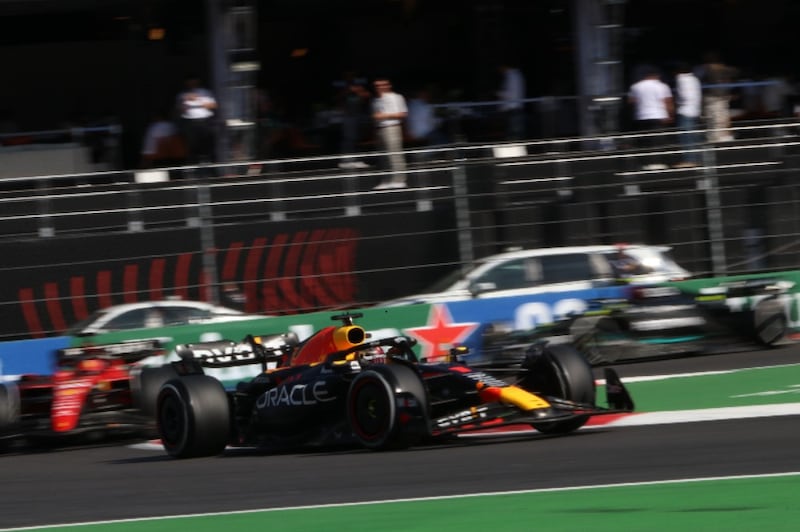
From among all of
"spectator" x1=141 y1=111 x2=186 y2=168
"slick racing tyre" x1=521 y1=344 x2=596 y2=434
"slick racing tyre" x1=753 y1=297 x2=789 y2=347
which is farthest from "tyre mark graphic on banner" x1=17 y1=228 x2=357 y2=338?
"slick racing tyre" x1=521 y1=344 x2=596 y2=434

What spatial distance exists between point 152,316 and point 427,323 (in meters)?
2.70

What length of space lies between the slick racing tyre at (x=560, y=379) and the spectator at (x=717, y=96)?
27.6 feet

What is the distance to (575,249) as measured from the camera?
48.5 ft

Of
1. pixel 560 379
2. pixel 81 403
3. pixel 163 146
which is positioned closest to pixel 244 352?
pixel 81 403

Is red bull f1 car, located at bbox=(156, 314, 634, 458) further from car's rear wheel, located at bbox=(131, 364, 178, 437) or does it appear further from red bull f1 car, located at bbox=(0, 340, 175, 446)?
red bull f1 car, located at bbox=(0, 340, 175, 446)

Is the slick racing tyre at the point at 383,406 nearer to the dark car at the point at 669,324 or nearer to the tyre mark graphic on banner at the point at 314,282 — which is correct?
the dark car at the point at 669,324

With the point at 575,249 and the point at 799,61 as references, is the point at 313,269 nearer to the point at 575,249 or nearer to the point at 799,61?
the point at 575,249

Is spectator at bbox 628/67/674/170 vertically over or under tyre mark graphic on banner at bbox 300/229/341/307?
over

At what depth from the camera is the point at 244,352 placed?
1065cm

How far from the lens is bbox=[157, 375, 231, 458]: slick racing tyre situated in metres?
9.67

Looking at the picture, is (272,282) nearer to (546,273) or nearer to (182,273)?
(182,273)

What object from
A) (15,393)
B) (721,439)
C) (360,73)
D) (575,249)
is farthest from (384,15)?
(721,439)

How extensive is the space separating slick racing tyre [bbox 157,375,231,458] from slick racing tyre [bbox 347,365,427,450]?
1.03 metres

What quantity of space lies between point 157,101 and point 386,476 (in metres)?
14.8
